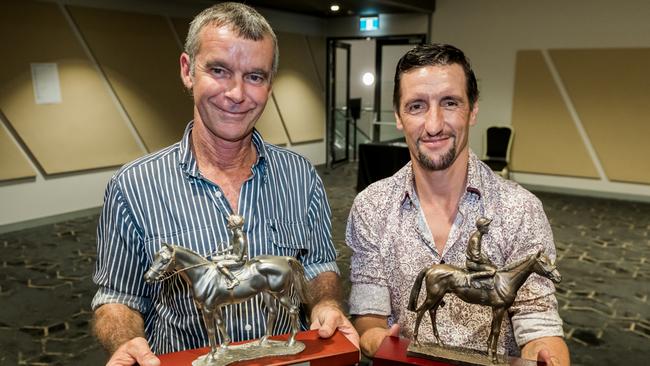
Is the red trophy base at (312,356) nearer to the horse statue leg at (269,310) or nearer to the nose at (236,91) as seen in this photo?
the horse statue leg at (269,310)

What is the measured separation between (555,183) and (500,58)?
8.12 feet

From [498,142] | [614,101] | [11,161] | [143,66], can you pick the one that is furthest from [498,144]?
[11,161]

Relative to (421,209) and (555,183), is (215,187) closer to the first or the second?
(421,209)

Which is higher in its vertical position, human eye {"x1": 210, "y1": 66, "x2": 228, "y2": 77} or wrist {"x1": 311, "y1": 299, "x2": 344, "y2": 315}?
human eye {"x1": 210, "y1": 66, "x2": 228, "y2": 77}

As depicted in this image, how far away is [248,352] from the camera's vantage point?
146cm

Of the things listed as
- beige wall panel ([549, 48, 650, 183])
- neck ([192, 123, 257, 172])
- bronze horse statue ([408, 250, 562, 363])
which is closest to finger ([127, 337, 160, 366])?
neck ([192, 123, 257, 172])

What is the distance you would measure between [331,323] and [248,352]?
0.87 ft

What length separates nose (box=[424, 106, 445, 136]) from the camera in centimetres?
160

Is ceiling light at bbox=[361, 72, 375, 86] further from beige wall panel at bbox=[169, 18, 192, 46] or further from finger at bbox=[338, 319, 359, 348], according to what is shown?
finger at bbox=[338, 319, 359, 348]

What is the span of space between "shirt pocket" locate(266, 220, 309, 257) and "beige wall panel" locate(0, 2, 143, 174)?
5796 mm

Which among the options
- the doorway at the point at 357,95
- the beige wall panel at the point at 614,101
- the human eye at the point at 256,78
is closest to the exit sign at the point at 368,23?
the doorway at the point at 357,95

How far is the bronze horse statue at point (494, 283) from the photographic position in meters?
1.44

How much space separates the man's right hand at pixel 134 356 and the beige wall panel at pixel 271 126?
8590 mm

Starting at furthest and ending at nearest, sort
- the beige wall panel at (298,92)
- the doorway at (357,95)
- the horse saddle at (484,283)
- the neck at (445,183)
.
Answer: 1. the doorway at (357,95)
2. the beige wall panel at (298,92)
3. the neck at (445,183)
4. the horse saddle at (484,283)
